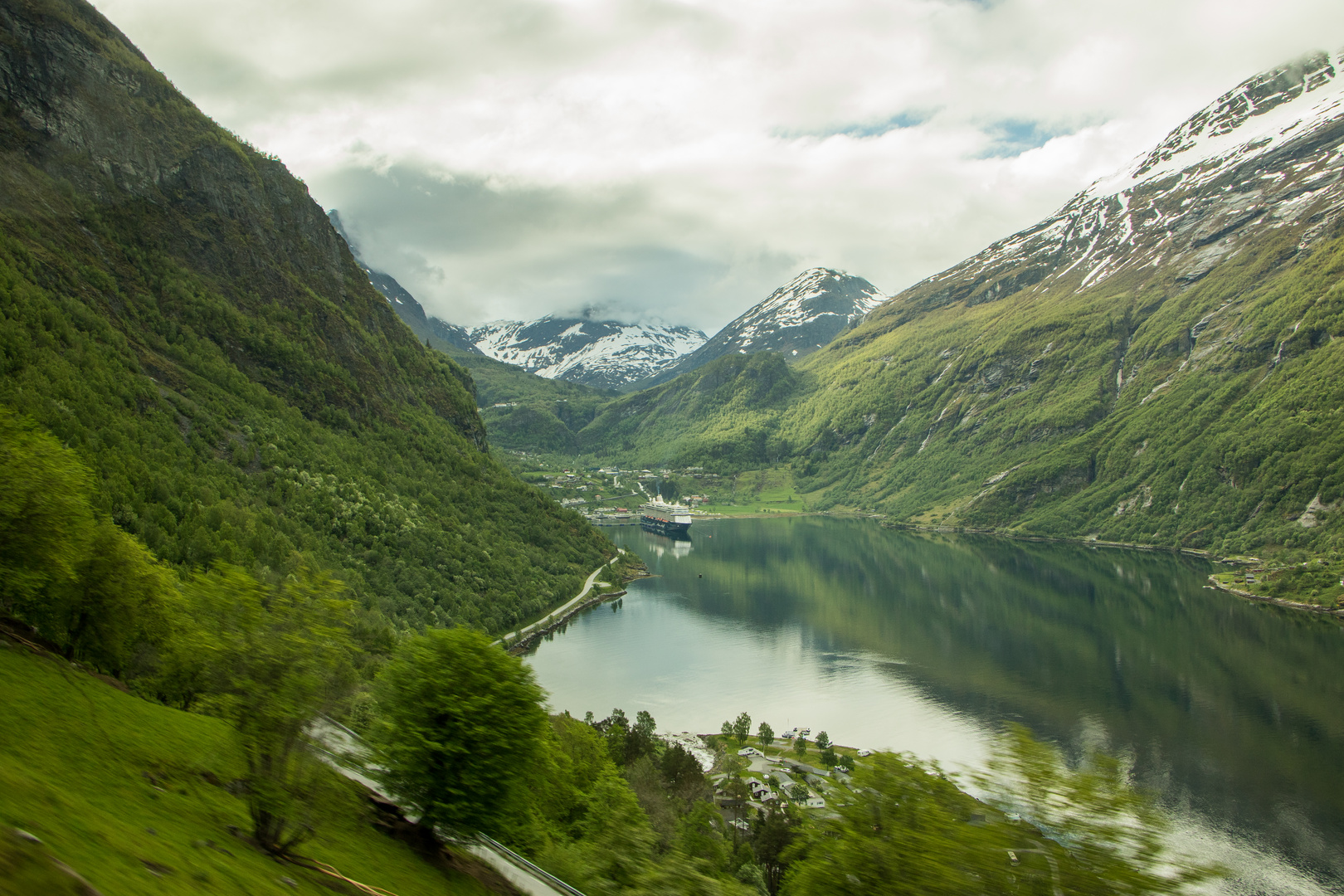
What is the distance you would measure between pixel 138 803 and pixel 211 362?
75.0 meters

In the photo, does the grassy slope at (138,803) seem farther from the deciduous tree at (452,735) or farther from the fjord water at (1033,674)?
the fjord water at (1033,674)

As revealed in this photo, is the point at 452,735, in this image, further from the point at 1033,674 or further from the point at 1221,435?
the point at 1221,435

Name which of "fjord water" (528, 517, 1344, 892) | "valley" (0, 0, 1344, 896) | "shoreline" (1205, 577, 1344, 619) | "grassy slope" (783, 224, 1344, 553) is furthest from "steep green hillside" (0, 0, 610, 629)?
"grassy slope" (783, 224, 1344, 553)

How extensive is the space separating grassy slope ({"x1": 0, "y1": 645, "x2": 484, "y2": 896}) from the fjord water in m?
21.7

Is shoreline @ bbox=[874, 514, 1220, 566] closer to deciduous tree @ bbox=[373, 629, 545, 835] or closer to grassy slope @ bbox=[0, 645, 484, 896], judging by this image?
deciduous tree @ bbox=[373, 629, 545, 835]

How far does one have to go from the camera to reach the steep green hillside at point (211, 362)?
177ft

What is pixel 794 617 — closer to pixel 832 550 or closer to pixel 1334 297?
pixel 832 550

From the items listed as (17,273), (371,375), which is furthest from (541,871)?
(371,375)

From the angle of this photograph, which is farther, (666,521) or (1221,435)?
(666,521)

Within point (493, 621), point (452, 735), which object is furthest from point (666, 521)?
point (452, 735)

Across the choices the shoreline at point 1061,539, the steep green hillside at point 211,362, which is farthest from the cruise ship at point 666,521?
the steep green hillside at point 211,362

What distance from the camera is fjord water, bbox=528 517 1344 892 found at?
46656 millimetres

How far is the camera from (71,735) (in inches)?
567

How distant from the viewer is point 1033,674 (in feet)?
230
